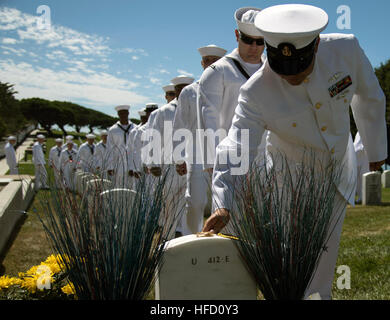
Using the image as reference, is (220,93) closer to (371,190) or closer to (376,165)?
(376,165)

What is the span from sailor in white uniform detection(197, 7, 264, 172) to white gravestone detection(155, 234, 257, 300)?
2.12 meters

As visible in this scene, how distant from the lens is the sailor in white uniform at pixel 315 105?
2604mm

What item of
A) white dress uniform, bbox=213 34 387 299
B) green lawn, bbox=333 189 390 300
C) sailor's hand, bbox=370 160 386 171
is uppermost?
white dress uniform, bbox=213 34 387 299

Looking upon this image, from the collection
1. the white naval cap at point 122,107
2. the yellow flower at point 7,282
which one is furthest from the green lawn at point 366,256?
the white naval cap at point 122,107

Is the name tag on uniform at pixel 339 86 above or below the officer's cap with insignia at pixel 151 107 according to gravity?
below

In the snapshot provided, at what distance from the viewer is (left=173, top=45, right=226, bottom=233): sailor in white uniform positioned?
5.74 meters

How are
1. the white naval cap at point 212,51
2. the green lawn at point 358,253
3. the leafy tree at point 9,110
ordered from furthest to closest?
the leafy tree at point 9,110 < the white naval cap at point 212,51 < the green lawn at point 358,253

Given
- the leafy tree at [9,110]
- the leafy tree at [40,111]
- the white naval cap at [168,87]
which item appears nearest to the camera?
the white naval cap at [168,87]

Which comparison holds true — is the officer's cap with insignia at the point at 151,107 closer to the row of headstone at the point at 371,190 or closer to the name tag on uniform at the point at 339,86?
the row of headstone at the point at 371,190

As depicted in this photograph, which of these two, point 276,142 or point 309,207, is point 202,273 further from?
point 276,142

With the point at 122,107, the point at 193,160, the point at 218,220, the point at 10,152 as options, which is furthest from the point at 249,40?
the point at 10,152

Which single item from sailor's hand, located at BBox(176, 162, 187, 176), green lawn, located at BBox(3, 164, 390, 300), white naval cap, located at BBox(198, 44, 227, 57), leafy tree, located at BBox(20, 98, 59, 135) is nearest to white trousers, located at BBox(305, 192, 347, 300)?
green lawn, located at BBox(3, 164, 390, 300)

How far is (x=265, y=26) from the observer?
252 cm

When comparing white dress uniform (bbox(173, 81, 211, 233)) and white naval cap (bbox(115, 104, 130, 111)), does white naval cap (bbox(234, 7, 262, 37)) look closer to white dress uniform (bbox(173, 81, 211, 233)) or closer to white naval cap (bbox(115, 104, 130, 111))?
white dress uniform (bbox(173, 81, 211, 233))
